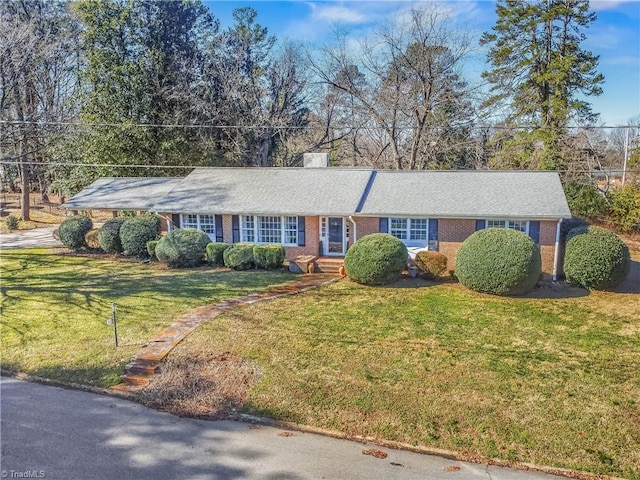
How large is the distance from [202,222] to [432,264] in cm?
972

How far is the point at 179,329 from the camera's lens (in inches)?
452

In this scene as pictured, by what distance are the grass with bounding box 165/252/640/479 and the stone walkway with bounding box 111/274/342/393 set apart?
0.43 m

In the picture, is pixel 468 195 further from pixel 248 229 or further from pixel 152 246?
pixel 152 246

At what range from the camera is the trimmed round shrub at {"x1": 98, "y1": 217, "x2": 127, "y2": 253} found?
20094 millimetres

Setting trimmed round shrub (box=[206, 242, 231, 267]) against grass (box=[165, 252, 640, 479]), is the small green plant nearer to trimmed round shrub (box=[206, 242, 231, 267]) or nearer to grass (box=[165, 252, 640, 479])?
trimmed round shrub (box=[206, 242, 231, 267])

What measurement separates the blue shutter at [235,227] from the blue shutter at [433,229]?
7760mm

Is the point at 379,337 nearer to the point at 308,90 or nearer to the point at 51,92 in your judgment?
the point at 308,90

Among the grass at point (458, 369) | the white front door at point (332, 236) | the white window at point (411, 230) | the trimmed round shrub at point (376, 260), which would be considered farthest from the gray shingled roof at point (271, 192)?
the grass at point (458, 369)

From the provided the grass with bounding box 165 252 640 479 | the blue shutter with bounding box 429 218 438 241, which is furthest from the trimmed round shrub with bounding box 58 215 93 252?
the blue shutter with bounding box 429 218 438 241

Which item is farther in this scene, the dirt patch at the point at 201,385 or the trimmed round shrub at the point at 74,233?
the trimmed round shrub at the point at 74,233

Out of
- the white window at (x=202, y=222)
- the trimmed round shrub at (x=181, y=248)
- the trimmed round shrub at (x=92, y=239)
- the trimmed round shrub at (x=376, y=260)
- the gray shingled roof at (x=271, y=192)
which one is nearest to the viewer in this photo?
the trimmed round shrub at (x=376, y=260)

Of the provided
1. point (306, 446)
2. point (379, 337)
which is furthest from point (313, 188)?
point (306, 446)

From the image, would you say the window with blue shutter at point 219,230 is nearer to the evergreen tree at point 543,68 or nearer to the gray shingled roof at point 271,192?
the gray shingled roof at point 271,192

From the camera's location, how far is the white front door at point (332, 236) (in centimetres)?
1842
